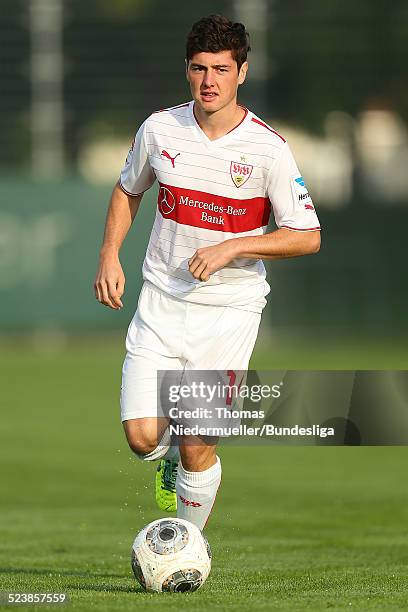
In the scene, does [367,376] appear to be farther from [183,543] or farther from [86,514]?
[86,514]

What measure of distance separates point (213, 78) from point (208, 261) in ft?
2.70

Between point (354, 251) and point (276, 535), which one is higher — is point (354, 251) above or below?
below

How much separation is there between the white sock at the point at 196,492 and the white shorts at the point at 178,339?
38 centimetres

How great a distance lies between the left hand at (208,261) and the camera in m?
6.12

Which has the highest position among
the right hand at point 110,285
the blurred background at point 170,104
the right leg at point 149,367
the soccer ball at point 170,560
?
the right hand at point 110,285

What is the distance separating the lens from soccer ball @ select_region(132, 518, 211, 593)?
6.20m

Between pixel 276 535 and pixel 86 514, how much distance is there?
1562 mm

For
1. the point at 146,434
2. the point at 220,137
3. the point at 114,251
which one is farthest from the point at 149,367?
the point at 220,137

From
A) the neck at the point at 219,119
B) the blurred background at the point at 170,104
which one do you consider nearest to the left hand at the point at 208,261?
the neck at the point at 219,119

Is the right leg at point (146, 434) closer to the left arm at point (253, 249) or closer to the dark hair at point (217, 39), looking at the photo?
the left arm at point (253, 249)

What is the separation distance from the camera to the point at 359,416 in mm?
6691

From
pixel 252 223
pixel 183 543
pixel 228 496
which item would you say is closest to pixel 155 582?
pixel 183 543

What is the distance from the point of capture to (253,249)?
6324 millimetres

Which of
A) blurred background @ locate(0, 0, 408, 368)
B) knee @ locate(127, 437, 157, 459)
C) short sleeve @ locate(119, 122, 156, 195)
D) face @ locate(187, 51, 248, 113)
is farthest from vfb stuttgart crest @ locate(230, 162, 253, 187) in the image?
blurred background @ locate(0, 0, 408, 368)
